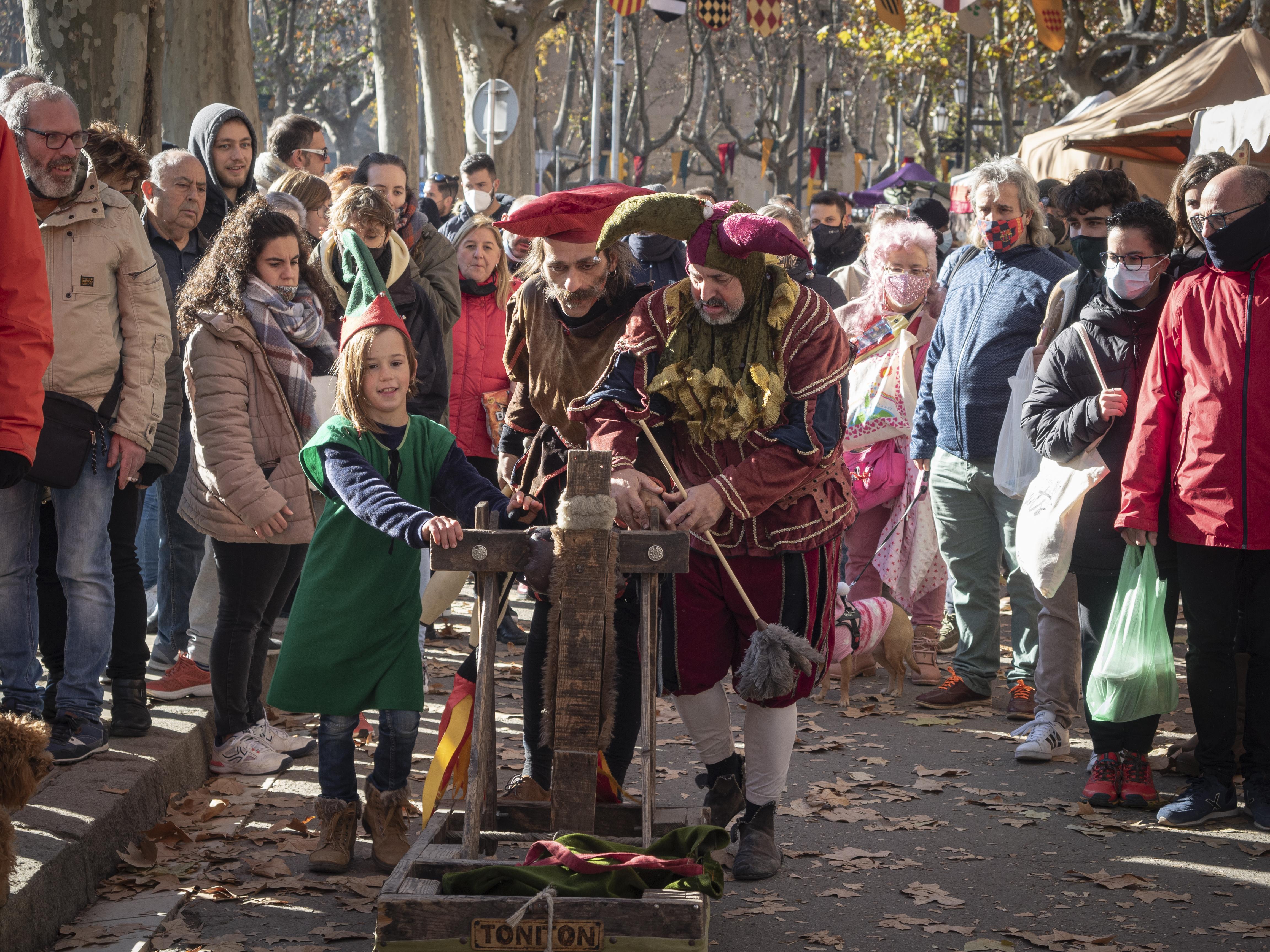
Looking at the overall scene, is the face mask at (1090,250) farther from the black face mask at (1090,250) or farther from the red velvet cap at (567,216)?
the red velvet cap at (567,216)

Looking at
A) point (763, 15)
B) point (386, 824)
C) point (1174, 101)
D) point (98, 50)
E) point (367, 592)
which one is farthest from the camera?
point (763, 15)

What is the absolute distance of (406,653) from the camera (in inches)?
181

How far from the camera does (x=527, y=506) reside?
4.82 meters

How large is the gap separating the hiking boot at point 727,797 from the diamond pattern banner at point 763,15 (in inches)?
907

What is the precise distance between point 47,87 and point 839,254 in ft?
24.3

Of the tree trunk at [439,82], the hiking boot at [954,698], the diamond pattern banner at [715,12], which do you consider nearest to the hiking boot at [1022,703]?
the hiking boot at [954,698]

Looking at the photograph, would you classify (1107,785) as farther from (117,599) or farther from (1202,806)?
(117,599)

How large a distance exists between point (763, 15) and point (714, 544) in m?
23.7

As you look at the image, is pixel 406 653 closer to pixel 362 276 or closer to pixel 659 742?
pixel 362 276

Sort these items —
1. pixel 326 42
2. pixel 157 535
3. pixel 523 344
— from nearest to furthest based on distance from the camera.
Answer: pixel 523 344 → pixel 157 535 → pixel 326 42

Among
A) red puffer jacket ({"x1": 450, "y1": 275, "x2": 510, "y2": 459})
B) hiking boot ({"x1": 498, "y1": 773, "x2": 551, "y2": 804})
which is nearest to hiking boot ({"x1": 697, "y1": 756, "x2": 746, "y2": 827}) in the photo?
hiking boot ({"x1": 498, "y1": 773, "x2": 551, "y2": 804})

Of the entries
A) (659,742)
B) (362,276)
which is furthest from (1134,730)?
(362,276)

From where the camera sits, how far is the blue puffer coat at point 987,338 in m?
6.62

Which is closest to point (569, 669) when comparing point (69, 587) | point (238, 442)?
point (238, 442)
